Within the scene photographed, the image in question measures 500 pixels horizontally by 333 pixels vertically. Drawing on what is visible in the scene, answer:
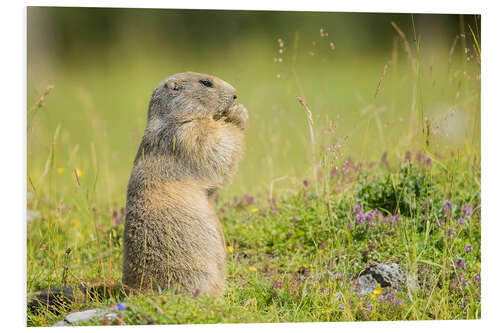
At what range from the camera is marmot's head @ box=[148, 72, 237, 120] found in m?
4.39

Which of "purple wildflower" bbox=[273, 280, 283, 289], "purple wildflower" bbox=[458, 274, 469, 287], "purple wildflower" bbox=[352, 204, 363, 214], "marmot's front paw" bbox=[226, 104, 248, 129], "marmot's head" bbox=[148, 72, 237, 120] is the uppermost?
"marmot's head" bbox=[148, 72, 237, 120]

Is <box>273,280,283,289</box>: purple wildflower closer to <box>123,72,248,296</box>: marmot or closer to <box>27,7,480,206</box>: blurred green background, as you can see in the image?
<box>123,72,248,296</box>: marmot

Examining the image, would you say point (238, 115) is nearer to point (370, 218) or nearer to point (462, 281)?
point (370, 218)

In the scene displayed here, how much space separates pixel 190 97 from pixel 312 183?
5.66 feet

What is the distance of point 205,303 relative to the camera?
379 cm

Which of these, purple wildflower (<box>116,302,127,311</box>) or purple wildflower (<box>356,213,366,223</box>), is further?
purple wildflower (<box>356,213,366,223</box>)

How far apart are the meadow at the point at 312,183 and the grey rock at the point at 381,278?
0.08 meters

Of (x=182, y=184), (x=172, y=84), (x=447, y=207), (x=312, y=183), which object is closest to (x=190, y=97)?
(x=172, y=84)

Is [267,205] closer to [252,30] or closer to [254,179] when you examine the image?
[254,179]

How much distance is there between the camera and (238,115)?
4547 mm

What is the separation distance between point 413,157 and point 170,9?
8.61 ft

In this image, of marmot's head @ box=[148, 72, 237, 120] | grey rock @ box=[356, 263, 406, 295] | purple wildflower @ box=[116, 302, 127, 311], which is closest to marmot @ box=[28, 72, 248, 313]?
marmot's head @ box=[148, 72, 237, 120]

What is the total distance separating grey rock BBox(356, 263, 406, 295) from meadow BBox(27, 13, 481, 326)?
84mm

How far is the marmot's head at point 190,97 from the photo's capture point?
14.4 feet
